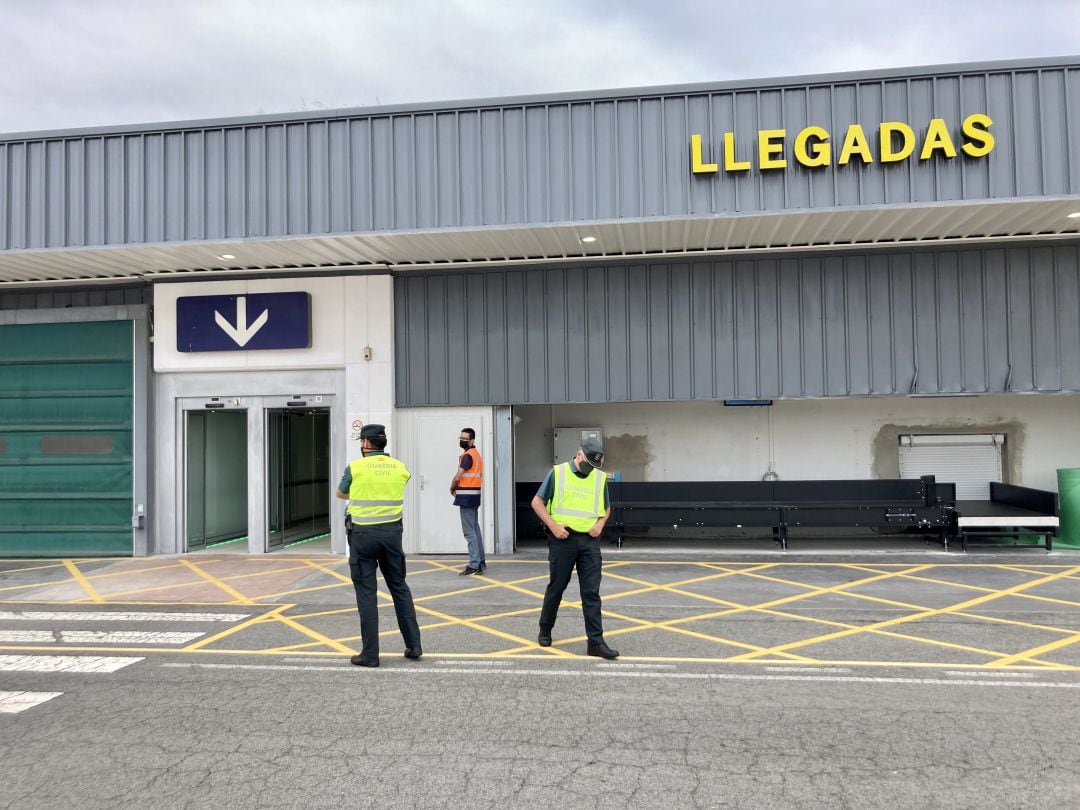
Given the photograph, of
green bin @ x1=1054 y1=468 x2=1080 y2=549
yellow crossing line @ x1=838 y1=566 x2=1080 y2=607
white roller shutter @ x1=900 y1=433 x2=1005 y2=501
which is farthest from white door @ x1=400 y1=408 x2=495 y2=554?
green bin @ x1=1054 y1=468 x2=1080 y2=549

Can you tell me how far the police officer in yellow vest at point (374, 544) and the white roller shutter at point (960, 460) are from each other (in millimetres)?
10281

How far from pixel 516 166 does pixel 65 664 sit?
297 inches

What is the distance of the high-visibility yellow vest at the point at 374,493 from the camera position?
5824mm

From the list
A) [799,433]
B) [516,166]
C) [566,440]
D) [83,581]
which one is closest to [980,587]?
[799,433]

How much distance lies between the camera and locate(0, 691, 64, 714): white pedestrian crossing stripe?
492 cm

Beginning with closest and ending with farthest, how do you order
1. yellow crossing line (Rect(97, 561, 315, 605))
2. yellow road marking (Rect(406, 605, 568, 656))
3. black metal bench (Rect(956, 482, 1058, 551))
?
1. yellow road marking (Rect(406, 605, 568, 656))
2. yellow crossing line (Rect(97, 561, 315, 605))
3. black metal bench (Rect(956, 482, 1058, 551))

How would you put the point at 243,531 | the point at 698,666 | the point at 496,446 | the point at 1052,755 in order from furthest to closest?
the point at 243,531 < the point at 496,446 < the point at 698,666 < the point at 1052,755

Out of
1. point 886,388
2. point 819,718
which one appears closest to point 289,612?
point 819,718

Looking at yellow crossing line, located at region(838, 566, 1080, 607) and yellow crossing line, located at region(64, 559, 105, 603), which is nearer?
yellow crossing line, located at region(838, 566, 1080, 607)

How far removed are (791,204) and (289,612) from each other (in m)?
7.79

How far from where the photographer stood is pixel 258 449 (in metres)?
11.6

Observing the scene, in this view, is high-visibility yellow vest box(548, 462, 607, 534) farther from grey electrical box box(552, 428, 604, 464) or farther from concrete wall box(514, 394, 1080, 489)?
concrete wall box(514, 394, 1080, 489)

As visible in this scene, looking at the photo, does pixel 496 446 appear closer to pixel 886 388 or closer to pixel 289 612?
pixel 289 612

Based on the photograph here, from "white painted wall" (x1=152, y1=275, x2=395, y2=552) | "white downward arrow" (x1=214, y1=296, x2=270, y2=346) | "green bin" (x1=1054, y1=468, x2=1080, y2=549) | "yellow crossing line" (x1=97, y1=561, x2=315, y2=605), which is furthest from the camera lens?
"white downward arrow" (x1=214, y1=296, x2=270, y2=346)
